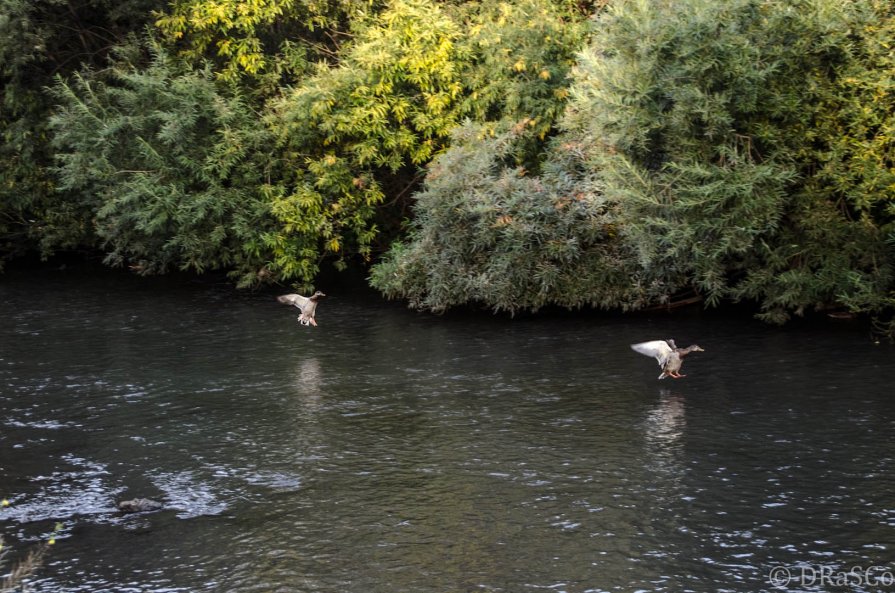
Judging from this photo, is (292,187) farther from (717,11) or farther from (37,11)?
(717,11)

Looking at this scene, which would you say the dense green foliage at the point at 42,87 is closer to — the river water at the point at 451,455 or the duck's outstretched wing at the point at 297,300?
the river water at the point at 451,455

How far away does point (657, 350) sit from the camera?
699 inches

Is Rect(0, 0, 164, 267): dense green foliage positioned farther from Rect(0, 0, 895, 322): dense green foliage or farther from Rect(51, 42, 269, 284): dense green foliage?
Rect(51, 42, 269, 284): dense green foliage

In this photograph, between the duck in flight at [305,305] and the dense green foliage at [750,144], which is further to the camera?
the duck in flight at [305,305]

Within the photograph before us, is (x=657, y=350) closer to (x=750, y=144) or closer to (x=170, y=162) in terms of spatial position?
(x=750, y=144)

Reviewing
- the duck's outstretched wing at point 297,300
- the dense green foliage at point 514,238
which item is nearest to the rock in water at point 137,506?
the duck's outstretched wing at point 297,300

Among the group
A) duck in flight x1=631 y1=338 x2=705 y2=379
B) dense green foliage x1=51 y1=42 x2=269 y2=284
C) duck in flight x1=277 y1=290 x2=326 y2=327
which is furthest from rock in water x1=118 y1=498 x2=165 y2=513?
dense green foliage x1=51 y1=42 x2=269 y2=284

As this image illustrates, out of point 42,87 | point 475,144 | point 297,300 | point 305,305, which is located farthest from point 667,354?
point 42,87

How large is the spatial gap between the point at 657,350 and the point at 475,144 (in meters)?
7.64

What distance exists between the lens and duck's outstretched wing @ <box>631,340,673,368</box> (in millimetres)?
17609

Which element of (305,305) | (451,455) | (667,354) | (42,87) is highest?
(42,87)

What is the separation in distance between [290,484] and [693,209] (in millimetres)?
10087

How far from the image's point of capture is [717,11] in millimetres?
19234

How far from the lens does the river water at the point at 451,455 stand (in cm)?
1096
